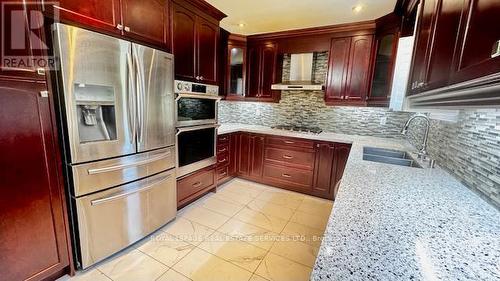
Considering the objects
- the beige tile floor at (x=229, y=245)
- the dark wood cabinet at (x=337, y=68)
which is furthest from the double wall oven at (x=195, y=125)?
the dark wood cabinet at (x=337, y=68)

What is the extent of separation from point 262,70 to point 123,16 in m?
2.12

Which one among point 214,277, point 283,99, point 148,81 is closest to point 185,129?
point 148,81

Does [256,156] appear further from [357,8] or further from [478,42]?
[478,42]

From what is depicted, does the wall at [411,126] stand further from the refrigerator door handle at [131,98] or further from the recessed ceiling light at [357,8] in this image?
the refrigerator door handle at [131,98]

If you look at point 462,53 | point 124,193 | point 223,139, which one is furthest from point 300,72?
point 124,193

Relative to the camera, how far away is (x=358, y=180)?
4.12ft

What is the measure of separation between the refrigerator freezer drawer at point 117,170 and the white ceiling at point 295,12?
5.83 feet

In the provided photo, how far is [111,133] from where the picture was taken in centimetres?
159

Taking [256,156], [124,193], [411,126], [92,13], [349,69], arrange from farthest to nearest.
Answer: [256,156] → [349,69] → [411,126] → [124,193] → [92,13]

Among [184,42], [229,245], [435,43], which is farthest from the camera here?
[184,42]

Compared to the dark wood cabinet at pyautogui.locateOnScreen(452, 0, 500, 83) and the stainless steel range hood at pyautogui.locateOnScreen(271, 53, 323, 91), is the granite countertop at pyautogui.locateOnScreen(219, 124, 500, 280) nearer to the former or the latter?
the dark wood cabinet at pyautogui.locateOnScreen(452, 0, 500, 83)

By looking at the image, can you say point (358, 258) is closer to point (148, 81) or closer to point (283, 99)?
point (148, 81)

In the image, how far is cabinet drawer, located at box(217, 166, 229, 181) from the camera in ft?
10.2

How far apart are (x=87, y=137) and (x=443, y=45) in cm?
213
